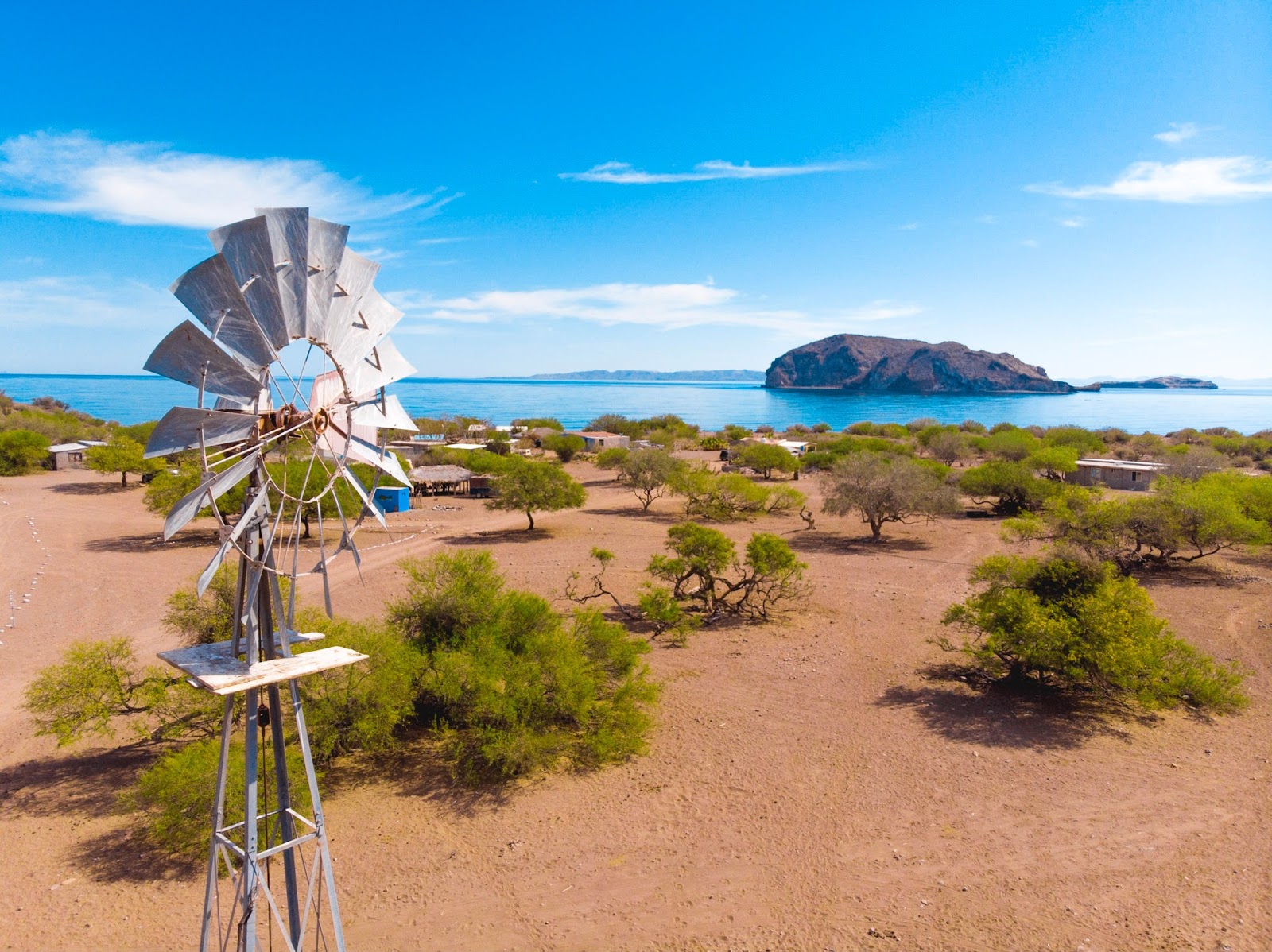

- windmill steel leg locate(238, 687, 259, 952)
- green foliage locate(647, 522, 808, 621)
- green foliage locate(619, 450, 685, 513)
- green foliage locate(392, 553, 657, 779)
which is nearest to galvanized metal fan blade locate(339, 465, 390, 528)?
windmill steel leg locate(238, 687, 259, 952)

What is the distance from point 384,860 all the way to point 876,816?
766 cm

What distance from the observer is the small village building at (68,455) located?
5547 cm

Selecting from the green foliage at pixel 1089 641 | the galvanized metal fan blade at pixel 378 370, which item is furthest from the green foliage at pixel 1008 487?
the galvanized metal fan blade at pixel 378 370

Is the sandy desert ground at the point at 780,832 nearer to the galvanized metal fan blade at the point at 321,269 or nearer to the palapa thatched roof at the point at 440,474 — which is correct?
the galvanized metal fan blade at the point at 321,269

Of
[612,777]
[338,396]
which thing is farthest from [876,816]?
[338,396]

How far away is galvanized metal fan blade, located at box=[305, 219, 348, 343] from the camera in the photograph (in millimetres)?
5828

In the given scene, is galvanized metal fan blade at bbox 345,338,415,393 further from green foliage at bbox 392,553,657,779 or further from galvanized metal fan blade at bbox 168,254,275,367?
green foliage at bbox 392,553,657,779

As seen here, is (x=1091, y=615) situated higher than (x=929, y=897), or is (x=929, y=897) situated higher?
(x=1091, y=615)

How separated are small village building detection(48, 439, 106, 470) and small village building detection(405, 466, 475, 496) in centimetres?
2658

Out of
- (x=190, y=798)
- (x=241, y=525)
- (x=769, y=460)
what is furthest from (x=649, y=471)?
(x=241, y=525)

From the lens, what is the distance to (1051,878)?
10.4m

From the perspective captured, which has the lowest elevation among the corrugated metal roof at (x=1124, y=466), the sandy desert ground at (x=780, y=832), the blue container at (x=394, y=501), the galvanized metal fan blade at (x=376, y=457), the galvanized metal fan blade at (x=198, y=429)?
the sandy desert ground at (x=780, y=832)

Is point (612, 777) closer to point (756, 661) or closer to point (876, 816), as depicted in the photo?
point (876, 816)

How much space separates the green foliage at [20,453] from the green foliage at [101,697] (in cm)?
5045
